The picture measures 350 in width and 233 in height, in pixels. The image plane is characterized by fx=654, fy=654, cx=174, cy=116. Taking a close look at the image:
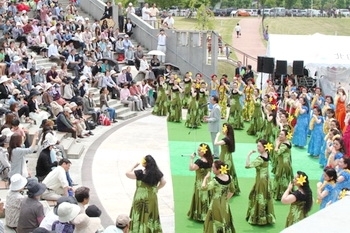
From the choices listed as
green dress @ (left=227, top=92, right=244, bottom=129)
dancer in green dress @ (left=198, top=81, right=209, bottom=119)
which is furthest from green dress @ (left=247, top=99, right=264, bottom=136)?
dancer in green dress @ (left=198, top=81, right=209, bottom=119)

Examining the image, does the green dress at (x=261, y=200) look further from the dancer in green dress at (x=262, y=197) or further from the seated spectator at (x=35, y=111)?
the seated spectator at (x=35, y=111)

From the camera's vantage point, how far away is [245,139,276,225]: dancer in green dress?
1223cm

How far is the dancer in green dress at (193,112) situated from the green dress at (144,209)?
36.5ft

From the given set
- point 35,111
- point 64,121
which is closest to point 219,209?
point 64,121

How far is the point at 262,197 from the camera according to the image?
12.3 metres

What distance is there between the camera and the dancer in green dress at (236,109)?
21.9 meters

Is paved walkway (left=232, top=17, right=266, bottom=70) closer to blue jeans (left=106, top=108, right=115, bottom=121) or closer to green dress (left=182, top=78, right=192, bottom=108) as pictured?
green dress (left=182, top=78, right=192, bottom=108)

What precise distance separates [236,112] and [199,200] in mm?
9933

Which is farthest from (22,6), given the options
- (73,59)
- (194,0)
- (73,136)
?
(194,0)

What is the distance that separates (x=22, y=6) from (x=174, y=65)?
732cm

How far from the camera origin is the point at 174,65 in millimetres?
30453

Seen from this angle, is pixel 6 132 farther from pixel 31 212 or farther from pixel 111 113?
pixel 111 113

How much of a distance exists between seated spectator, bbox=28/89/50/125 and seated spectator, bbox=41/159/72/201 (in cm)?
615

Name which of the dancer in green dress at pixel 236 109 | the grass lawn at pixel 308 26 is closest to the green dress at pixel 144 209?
the dancer in green dress at pixel 236 109
